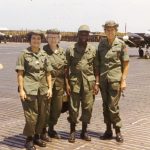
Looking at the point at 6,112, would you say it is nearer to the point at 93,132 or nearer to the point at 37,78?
the point at 93,132

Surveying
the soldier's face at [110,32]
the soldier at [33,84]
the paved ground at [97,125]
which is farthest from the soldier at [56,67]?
the soldier's face at [110,32]

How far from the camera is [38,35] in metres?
6.84

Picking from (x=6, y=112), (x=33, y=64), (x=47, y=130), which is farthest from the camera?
(x=6, y=112)

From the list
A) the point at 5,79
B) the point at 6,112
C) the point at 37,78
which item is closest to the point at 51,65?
the point at 37,78

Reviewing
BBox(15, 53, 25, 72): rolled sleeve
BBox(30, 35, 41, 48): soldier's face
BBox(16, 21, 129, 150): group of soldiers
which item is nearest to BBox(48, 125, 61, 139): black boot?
BBox(16, 21, 129, 150): group of soldiers

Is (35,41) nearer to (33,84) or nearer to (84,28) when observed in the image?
(33,84)

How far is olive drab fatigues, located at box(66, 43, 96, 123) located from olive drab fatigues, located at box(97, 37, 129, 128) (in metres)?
0.17

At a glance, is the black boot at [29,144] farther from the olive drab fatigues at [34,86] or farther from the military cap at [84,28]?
the military cap at [84,28]

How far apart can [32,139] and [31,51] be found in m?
1.36

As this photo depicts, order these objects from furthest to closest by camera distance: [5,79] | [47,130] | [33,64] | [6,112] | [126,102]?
[5,79] < [126,102] < [6,112] < [47,130] < [33,64]

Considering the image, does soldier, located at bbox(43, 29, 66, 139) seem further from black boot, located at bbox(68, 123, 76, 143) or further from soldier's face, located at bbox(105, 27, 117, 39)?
soldier's face, located at bbox(105, 27, 117, 39)

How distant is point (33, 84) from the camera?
6.81 meters

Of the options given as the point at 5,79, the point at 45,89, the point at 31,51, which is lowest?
the point at 5,79

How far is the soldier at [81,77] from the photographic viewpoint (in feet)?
24.1
